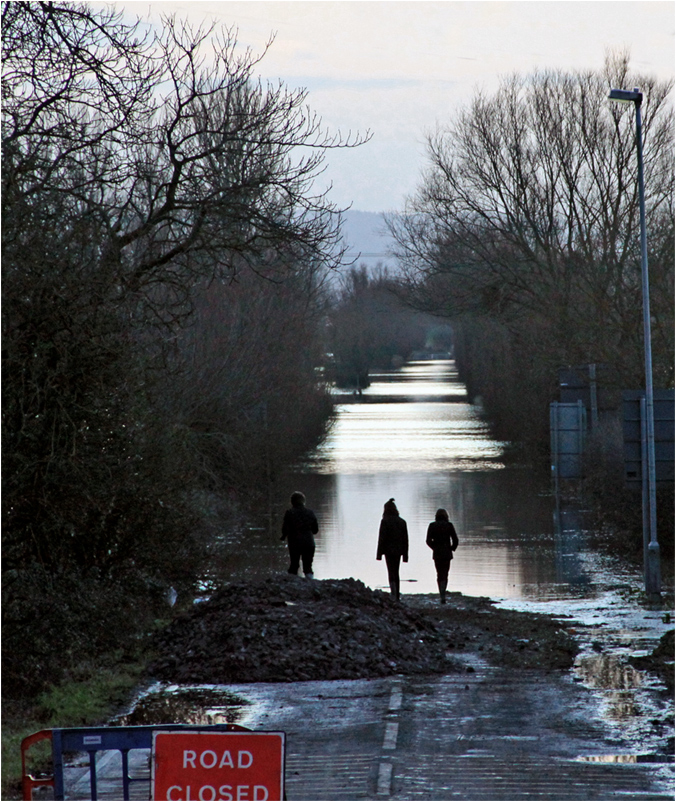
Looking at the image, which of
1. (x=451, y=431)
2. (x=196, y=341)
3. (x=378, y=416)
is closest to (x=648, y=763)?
(x=196, y=341)

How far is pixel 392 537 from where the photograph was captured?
663 inches

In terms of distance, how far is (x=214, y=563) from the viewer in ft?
72.1

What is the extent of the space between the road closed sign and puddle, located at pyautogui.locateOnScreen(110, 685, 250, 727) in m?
4.68

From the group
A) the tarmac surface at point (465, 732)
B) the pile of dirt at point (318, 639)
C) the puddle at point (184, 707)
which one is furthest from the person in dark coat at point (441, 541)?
the puddle at point (184, 707)

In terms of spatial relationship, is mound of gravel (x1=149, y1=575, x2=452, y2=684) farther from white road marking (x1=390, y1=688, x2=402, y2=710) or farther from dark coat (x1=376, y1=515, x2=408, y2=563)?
dark coat (x1=376, y1=515, x2=408, y2=563)

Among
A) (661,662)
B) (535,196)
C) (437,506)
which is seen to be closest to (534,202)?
(535,196)

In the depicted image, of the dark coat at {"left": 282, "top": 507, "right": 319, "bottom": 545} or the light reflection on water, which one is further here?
the light reflection on water

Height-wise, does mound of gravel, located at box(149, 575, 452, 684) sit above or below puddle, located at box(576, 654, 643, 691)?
above

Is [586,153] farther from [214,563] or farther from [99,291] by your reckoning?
[99,291]

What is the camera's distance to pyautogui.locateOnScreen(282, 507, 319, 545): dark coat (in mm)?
17938

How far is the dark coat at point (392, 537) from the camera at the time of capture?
1683 centimetres

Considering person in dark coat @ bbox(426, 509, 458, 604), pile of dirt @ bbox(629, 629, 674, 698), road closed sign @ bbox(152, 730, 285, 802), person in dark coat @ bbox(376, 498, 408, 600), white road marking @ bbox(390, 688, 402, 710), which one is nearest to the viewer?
road closed sign @ bbox(152, 730, 285, 802)

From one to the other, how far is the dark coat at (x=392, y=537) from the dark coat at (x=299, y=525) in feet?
4.68

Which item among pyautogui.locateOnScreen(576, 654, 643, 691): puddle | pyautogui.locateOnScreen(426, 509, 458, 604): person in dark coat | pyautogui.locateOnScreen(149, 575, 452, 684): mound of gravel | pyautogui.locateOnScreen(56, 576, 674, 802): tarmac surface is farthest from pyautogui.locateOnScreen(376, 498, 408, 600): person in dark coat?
pyautogui.locateOnScreen(576, 654, 643, 691): puddle
